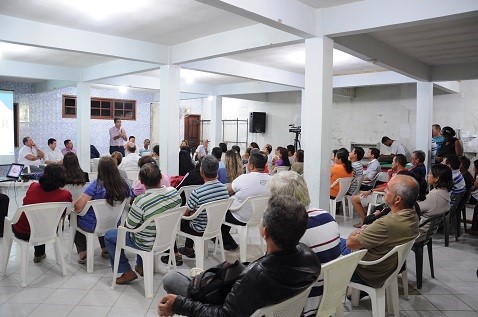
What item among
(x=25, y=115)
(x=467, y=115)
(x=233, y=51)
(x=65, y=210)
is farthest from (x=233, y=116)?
(x=65, y=210)

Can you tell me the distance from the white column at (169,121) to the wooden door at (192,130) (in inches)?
300

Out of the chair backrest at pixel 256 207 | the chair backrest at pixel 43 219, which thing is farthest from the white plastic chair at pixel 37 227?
the chair backrest at pixel 256 207

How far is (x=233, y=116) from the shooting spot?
14.1 metres

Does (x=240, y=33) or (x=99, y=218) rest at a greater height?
(x=240, y=33)

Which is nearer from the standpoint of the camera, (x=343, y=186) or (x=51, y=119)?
(x=343, y=186)

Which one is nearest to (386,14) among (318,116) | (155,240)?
(318,116)

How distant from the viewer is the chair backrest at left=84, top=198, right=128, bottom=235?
3.43 m

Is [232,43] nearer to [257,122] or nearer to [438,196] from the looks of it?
[438,196]

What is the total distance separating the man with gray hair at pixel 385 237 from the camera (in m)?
2.45

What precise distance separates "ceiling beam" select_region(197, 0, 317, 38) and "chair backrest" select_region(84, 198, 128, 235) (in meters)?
1.99

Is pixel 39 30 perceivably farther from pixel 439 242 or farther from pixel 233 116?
pixel 233 116

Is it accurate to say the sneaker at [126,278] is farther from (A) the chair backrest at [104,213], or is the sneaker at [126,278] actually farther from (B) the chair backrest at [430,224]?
(B) the chair backrest at [430,224]

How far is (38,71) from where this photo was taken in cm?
871

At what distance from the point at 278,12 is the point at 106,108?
10.1 m
